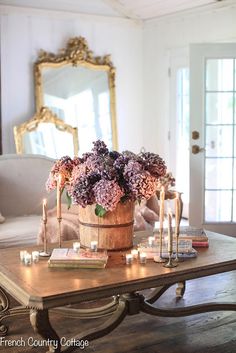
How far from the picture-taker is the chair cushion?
3.68m

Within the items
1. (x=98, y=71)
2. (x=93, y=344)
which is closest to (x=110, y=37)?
(x=98, y=71)

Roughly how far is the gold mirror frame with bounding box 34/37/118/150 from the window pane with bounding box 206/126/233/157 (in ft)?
4.58

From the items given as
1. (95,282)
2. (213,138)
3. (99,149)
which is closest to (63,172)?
(99,149)

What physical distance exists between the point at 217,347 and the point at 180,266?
2.13 ft

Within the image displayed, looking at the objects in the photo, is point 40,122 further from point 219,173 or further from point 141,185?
point 141,185

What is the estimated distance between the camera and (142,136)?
21.6 feet

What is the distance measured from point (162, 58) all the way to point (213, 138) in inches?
59.1

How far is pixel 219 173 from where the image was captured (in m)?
5.18

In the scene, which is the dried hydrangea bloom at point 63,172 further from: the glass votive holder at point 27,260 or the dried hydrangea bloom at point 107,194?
the glass votive holder at point 27,260

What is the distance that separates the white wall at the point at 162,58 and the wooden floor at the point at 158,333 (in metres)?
3.16

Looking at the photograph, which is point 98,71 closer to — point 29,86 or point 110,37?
point 110,37

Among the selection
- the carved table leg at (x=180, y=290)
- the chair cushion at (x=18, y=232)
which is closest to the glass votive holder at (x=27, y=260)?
the chair cushion at (x=18, y=232)

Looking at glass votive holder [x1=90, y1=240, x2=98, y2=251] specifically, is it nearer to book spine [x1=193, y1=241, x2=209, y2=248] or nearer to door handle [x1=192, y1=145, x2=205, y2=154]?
book spine [x1=193, y1=241, x2=209, y2=248]

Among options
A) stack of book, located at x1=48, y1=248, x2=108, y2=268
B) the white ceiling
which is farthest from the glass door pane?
stack of book, located at x1=48, y1=248, x2=108, y2=268
